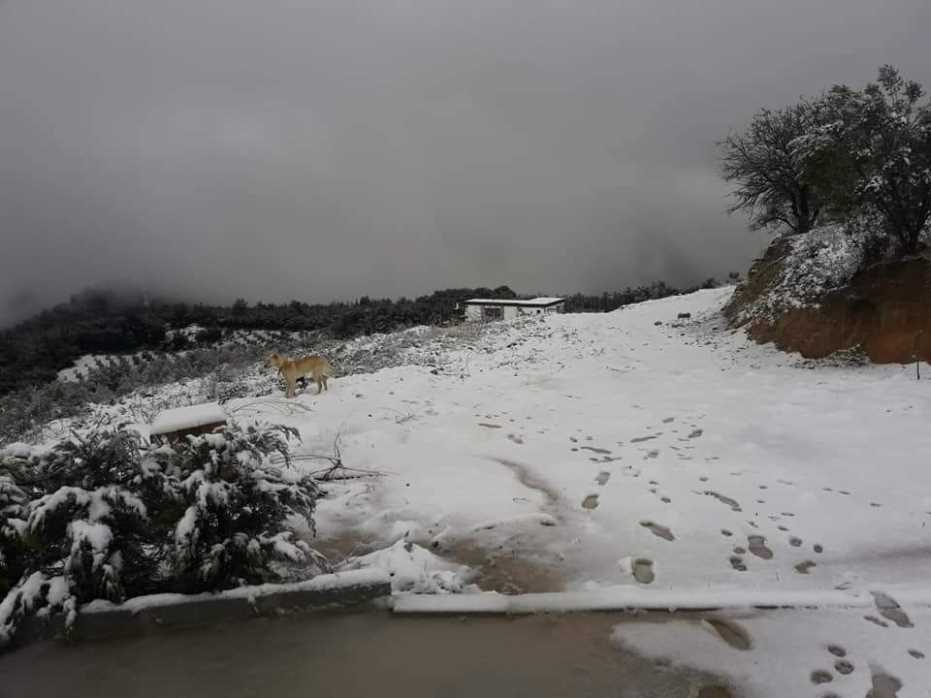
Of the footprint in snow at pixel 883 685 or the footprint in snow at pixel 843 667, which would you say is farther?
the footprint in snow at pixel 843 667

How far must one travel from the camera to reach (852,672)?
2.72 metres

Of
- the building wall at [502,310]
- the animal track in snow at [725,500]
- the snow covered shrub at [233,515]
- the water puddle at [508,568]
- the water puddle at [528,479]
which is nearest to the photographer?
the snow covered shrub at [233,515]

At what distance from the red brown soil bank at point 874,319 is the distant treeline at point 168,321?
15261 mm

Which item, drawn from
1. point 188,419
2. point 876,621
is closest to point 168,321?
point 188,419

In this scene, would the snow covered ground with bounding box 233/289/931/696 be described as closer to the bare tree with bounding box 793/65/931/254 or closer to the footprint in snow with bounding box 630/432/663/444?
the footprint in snow with bounding box 630/432/663/444

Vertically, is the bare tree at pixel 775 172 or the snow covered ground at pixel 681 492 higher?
the bare tree at pixel 775 172

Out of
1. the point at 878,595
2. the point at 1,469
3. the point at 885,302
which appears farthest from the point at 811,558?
the point at 885,302

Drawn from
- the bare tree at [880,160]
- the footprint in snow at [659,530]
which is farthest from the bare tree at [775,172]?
the footprint in snow at [659,530]

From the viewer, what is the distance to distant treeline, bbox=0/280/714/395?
24.8m

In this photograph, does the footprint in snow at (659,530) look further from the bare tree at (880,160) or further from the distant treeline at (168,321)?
the distant treeline at (168,321)

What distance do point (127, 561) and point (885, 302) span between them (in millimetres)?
11389

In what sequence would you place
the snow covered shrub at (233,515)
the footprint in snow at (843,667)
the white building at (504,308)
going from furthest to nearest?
1. the white building at (504,308)
2. the snow covered shrub at (233,515)
3. the footprint in snow at (843,667)

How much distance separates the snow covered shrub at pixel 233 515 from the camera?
3.34m

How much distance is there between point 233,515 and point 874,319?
10690 mm
